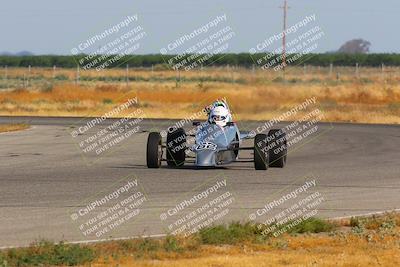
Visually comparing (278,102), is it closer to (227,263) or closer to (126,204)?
(126,204)

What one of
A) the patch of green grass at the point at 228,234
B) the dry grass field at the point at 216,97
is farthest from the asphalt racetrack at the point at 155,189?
the dry grass field at the point at 216,97

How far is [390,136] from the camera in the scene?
40156mm

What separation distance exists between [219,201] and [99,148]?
49.2 ft

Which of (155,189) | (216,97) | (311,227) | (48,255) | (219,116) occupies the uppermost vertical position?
(219,116)

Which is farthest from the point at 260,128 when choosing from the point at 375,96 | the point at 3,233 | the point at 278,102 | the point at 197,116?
the point at 3,233

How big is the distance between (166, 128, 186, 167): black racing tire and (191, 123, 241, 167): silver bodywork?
584 mm

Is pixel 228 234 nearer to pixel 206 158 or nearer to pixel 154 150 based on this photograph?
pixel 206 158

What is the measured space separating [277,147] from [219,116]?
155cm

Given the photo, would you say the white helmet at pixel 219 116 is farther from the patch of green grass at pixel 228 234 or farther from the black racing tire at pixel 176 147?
the patch of green grass at pixel 228 234

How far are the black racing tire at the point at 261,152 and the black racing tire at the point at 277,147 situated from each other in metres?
0.23

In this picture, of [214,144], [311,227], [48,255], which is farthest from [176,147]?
[48,255]

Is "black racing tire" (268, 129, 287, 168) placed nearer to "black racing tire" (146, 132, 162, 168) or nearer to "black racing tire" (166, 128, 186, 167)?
"black racing tire" (166, 128, 186, 167)

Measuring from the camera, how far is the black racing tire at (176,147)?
26.0 meters

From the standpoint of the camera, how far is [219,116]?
25750mm
